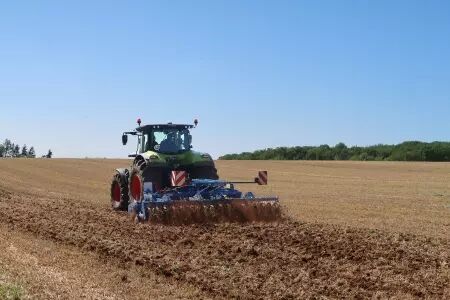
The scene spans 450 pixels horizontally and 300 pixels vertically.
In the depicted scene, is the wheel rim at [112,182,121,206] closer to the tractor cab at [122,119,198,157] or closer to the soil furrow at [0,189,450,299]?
the tractor cab at [122,119,198,157]

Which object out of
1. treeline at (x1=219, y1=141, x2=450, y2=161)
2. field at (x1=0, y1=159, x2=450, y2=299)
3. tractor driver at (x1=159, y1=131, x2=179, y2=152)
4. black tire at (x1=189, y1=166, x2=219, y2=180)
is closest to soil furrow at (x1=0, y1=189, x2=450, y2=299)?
field at (x1=0, y1=159, x2=450, y2=299)

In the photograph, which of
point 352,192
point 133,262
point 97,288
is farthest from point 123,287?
point 352,192

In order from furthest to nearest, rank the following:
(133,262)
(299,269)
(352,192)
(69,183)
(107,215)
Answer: (69,183), (352,192), (107,215), (133,262), (299,269)

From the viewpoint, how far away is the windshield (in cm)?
1342

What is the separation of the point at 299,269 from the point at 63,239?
3.95 m

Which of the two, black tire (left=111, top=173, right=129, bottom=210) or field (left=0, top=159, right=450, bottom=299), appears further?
black tire (left=111, top=173, right=129, bottom=210)

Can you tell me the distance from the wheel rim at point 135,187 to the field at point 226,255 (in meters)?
0.49

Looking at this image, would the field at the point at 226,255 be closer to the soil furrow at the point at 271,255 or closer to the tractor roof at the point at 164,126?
the soil furrow at the point at 271,255

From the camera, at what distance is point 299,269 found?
24.1 feet

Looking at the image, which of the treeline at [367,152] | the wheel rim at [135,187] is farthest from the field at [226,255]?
the treeline at [367,152]

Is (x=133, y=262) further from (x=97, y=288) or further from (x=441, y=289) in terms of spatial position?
(x=441, y=289)

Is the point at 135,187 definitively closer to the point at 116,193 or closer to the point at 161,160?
the point at 161,160

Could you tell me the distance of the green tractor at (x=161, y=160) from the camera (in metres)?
12.6

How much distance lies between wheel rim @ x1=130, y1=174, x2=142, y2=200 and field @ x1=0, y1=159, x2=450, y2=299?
19.4 inches
